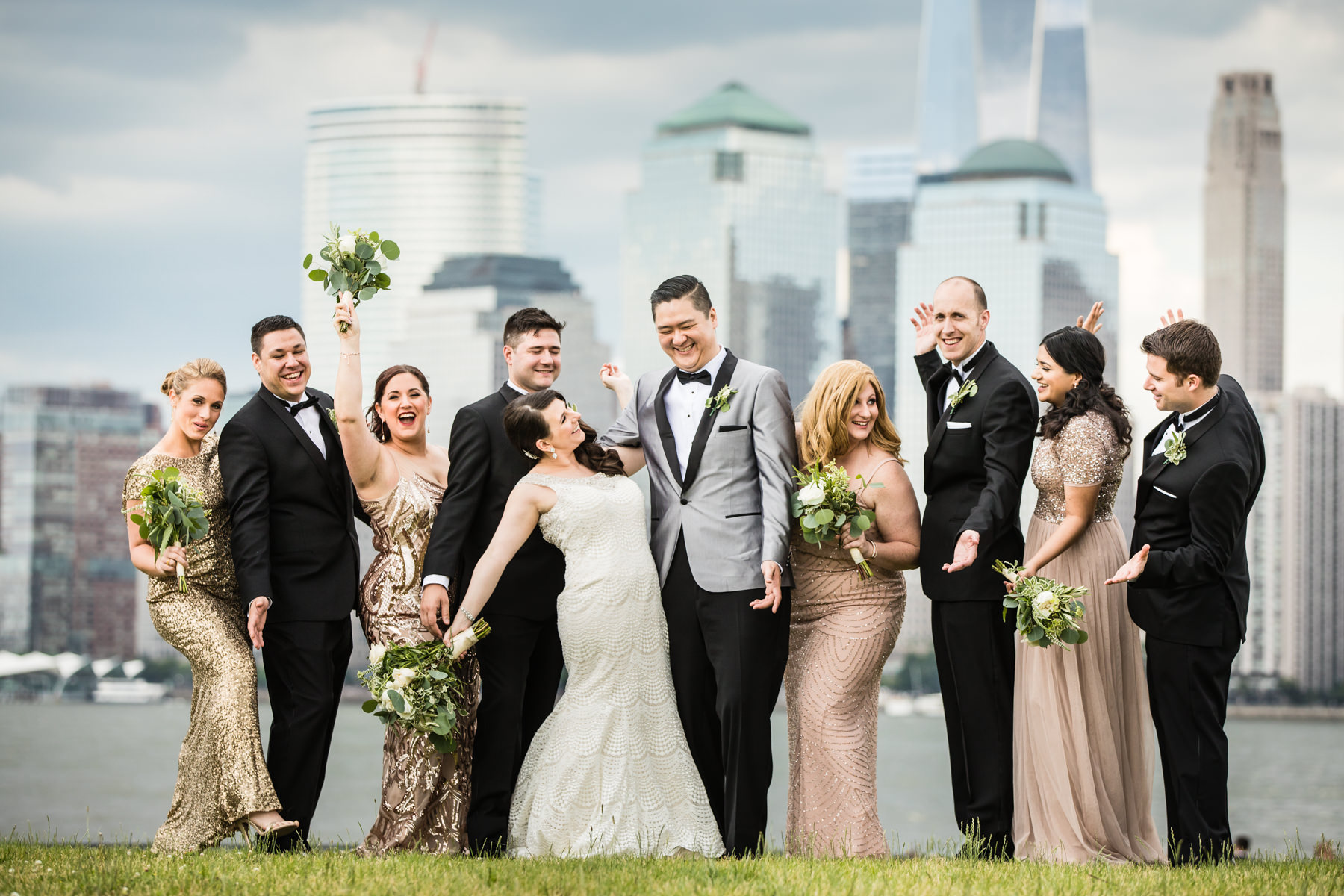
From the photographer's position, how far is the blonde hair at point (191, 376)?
8.16 m

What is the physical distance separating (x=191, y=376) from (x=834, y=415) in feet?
11.1

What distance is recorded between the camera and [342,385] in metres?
7.84

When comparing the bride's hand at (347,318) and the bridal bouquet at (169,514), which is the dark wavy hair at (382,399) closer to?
the bride's hand at (347,318)

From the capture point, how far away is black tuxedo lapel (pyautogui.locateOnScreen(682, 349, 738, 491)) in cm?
789

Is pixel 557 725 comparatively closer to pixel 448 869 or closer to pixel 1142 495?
pixel 448 869

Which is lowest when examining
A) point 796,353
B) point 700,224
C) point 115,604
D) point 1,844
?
point 115,604

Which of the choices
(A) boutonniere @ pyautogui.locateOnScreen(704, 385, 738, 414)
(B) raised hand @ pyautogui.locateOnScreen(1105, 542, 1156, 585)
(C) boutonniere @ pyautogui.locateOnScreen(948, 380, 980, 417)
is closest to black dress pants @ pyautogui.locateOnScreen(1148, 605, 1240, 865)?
(B) raised hand @ pyautogui.locateOnScreen(1105, 542, 1156, 585)

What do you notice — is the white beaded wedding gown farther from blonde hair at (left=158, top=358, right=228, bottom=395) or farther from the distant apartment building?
the distant apartment building

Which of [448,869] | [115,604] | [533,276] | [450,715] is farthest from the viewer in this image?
[533,276]

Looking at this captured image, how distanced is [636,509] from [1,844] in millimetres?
3693

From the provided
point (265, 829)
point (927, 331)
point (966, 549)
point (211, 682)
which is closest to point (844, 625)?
point (966, 549)

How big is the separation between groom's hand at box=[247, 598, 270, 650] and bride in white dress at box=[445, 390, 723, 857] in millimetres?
971

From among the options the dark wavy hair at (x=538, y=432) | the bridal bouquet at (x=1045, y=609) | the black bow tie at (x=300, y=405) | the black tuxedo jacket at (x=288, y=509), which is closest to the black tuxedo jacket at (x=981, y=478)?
the bridal bouquet at (x=1045, y=609)

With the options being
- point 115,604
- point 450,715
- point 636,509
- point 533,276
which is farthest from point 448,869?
point 533,276
